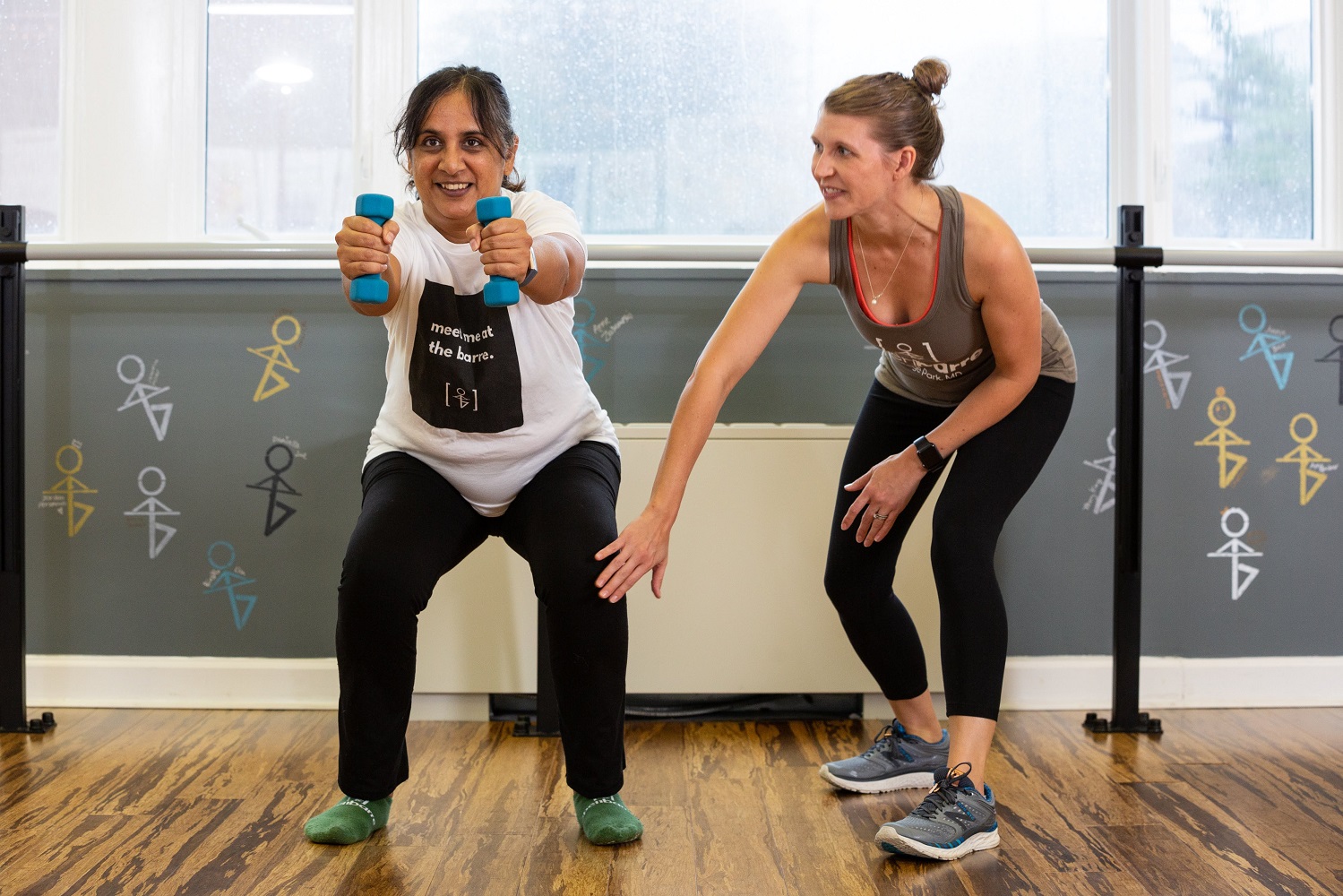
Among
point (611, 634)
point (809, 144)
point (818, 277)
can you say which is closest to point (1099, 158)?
point (809, 144)

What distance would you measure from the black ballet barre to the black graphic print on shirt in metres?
0.54

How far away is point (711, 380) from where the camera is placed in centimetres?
154

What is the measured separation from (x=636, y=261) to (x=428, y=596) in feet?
3.01

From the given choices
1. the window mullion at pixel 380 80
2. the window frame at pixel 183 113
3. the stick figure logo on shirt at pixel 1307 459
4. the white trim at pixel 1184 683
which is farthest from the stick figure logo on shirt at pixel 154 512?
the stick figure logo on shirt at pixel 1307 459

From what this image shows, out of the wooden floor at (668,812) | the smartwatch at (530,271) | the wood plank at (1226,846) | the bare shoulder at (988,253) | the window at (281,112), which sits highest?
the window at (281,112)

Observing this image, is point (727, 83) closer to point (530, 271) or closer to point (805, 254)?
point (805, 254)

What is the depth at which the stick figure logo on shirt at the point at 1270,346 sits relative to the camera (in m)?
2.37

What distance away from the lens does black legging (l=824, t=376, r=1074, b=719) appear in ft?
5.16

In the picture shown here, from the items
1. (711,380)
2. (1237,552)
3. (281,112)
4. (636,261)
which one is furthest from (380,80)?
(1237,552)

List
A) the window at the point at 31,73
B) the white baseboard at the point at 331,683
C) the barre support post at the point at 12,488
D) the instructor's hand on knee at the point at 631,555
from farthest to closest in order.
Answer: the window at the point at 31,73 → the white baseboard at the point at 331,683 → the barre support post at the point at 12,488 → the instructor's hand on knee at the point at 631,555

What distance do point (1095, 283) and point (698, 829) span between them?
151 centimetres

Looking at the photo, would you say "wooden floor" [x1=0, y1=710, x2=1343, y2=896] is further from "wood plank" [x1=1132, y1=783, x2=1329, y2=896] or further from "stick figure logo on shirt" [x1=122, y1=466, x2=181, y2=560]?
"stick figure logo on shirt" [x1=122, y1=466, x2=181, y2=560]

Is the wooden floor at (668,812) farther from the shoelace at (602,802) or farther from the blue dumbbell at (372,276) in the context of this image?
the blue dumbbell at (372,276)

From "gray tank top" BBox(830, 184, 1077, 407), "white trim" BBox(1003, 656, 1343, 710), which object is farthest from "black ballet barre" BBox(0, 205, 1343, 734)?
"gray tank top" BBox(830, 184, 1077, 407)
